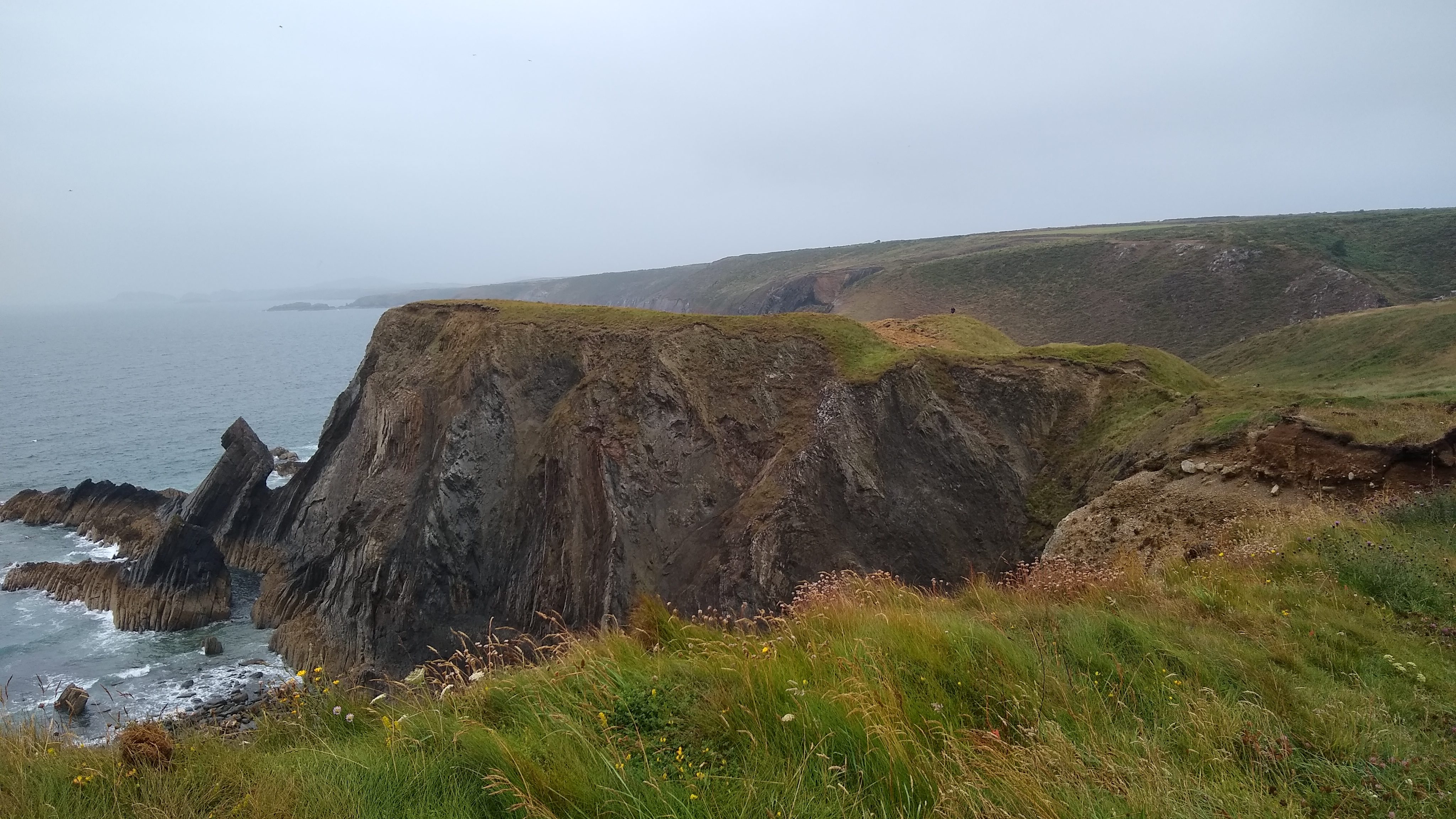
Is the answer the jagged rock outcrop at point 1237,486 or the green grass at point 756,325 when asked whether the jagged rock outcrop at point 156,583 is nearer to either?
the green grass at point 756,325

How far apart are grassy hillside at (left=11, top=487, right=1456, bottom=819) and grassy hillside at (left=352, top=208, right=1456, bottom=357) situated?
180 feet

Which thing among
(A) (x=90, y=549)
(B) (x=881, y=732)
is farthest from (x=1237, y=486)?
(A) (x=90, y=549)

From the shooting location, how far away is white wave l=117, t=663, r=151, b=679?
2188 cm

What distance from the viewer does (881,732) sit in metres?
3.59

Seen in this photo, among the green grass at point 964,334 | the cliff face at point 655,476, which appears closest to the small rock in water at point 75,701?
the cliff face at point 655,476

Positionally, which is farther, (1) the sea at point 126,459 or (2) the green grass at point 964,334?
(2) the green grass at point 964,334

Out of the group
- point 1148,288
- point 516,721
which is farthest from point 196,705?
point 1148,288

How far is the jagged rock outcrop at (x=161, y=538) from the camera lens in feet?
87.0

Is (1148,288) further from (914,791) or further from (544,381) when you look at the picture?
(914,791)

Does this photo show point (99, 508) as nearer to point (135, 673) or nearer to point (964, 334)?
point (135, 673)

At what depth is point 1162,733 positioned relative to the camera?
379 centimetres

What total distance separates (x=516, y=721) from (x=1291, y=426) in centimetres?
1773

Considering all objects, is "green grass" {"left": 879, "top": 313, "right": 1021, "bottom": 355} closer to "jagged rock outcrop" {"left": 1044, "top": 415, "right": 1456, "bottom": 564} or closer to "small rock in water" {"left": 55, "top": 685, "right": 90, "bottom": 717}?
"jagged rock outcrop" {"left": 1044, "top": 415, "right": 1456, "bottom": 564}

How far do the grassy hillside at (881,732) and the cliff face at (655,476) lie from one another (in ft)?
47.7
